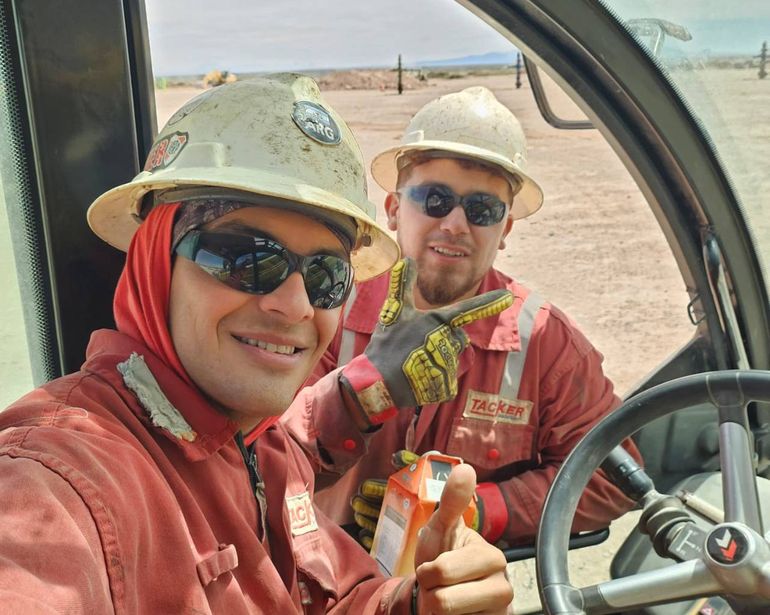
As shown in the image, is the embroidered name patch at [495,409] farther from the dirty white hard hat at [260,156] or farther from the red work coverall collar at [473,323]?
the dirty white hard hat at [260,156]

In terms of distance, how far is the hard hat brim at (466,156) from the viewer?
247 centimetres

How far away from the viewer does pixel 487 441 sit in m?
2.39

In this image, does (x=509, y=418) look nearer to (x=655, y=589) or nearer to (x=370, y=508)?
(x=370, y=508)

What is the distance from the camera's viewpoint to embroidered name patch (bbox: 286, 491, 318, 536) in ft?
5.15

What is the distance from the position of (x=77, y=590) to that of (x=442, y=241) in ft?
5.75

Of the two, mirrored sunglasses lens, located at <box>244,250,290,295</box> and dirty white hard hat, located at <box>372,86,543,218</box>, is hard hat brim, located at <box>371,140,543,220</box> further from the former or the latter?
mirrored sunglasses lens, located at <box>244,250,290,295</box>

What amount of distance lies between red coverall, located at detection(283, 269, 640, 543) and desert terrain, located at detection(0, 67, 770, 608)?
2.38ft

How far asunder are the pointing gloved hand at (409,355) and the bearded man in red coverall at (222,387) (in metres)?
0.48

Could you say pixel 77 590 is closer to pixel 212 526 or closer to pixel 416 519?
pixel 212 526

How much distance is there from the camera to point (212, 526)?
1.29 m

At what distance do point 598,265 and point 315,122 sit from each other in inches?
341

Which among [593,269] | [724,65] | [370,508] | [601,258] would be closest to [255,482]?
[370,508]

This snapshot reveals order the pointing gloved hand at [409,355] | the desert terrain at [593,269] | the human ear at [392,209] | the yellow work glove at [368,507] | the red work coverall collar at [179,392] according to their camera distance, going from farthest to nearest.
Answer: the desert terrain at [593,269] → the human ear at [392,209] → the yellow work glove at [368,507] → the pointing gloved hand at [409,355] → the red work coverall collar at [179,392]

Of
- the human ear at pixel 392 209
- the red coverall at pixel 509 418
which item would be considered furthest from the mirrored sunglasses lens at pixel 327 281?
the human ear at pixel 392 209
